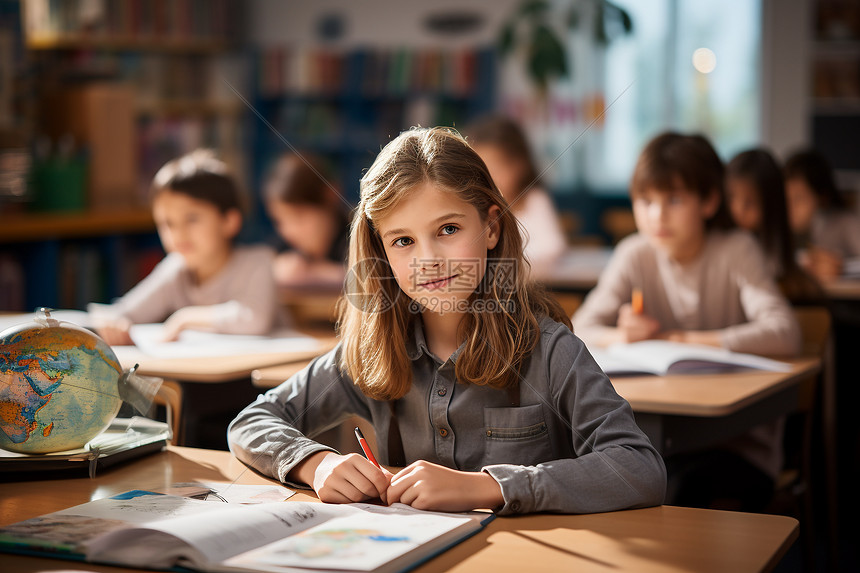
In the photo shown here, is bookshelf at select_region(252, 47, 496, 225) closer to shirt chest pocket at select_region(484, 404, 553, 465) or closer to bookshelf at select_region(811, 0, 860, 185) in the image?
bookshelf at select_region(811, 0, 860, 185)

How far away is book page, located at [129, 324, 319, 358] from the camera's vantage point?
2.23 metres

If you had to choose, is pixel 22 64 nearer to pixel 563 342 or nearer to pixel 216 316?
pixel 216 316

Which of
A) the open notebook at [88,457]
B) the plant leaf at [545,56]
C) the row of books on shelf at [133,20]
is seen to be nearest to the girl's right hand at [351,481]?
the open notebook at [88,457]

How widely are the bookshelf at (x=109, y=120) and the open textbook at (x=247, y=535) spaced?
3.05m

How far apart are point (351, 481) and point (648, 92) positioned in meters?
5.59

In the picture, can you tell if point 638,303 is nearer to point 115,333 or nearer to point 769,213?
point 769,213

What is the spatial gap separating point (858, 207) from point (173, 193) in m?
4.50

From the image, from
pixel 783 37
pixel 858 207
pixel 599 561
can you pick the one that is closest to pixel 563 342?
pixel 599 561

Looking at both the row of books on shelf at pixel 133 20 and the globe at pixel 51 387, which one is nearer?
the globe at pixel 51 387

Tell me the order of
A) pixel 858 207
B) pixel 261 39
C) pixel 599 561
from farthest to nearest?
pixel 261 39 → pixel 858 207 → pixel 599 561

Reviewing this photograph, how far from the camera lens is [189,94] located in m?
5.99

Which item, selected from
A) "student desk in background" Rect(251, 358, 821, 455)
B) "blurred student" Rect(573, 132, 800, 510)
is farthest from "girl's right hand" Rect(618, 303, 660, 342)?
"student desk in background" Rect(251, 358, 821, 455)

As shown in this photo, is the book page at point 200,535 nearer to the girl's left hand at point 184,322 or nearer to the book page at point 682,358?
the book page at point 682,358

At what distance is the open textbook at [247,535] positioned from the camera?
891mm
